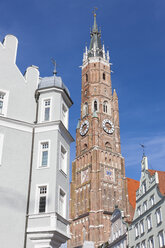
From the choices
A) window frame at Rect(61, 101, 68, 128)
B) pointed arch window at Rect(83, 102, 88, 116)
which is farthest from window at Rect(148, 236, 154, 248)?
pointed arch window at Rect(83, 102, 88, 116)

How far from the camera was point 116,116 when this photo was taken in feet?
275

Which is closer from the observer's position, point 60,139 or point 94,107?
point 60,139

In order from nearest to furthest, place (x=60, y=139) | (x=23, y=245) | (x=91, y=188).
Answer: (x=23, y=245) < (x=60, y=139) < (x=91, y=188)

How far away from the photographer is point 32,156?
1939cm

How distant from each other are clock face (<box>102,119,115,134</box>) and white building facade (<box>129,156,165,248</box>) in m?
41.8

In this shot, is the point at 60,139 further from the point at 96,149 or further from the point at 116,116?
the point at 116,116

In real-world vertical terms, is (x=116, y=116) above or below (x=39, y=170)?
above

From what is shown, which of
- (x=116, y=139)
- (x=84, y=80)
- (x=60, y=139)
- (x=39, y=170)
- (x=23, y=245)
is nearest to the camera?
(x=23, y=245)

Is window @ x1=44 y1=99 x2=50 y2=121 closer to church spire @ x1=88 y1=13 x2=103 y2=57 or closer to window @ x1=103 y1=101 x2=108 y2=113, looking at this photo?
window @ x1=103 y1=101 x2=108 y2=113

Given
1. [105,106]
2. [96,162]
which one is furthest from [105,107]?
[96,162]

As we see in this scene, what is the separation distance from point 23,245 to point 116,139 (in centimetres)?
Result: 6402

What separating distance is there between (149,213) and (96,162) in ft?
132

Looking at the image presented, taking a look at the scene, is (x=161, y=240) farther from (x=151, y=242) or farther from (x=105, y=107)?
(x=105, y=107)

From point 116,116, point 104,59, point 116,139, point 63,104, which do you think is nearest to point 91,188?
point 116,139
